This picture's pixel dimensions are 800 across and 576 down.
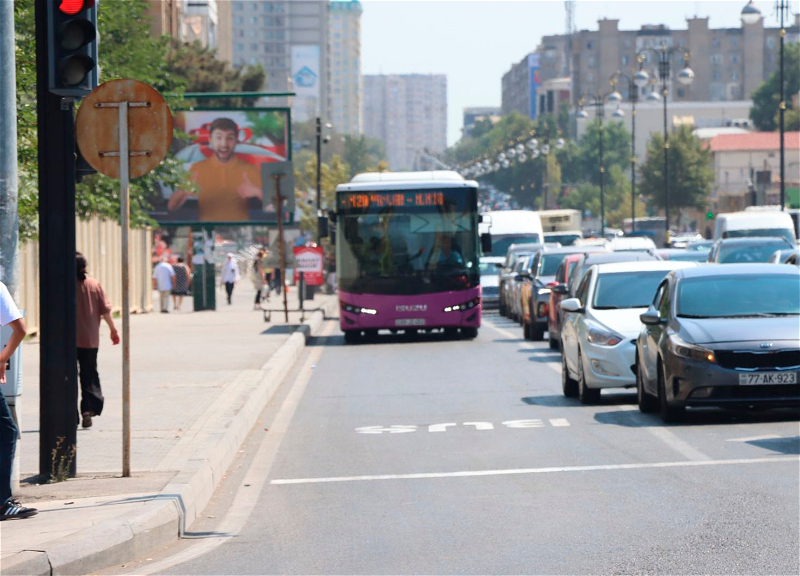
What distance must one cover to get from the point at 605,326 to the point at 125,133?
7.47 m

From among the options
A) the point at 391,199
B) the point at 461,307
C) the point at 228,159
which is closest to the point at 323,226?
the point at 391,199

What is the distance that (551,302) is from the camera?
82.5ft

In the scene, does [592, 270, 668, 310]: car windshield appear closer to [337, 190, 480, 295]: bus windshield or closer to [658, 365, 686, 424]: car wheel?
[658, 365, 686, 424]: car wheel

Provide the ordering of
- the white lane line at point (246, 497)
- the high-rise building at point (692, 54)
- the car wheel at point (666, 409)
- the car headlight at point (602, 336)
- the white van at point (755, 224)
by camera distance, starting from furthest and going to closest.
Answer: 1. the high-rise building at point (692, 54)
2. the white van at point (755, 224)
3. the car headlight at point (602, 336)
4. the car wheel at point (666, 409)
5. the white lane line at point (246, 497)

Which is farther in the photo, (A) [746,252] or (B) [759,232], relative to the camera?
(B) [759,232]

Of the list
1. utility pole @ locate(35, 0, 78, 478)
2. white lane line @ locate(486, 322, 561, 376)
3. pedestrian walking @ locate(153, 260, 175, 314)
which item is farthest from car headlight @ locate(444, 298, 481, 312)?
utility pole @ locate(35, 0, 78, 478)

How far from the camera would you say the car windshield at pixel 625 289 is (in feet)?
56.3

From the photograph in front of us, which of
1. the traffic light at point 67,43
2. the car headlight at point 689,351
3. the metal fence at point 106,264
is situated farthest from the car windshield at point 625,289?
the metal fence at point 106,264

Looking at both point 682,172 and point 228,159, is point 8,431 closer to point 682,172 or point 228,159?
point 228,159

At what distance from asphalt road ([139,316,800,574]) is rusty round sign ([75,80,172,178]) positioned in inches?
94.4

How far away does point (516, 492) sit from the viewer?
9531 millimetres

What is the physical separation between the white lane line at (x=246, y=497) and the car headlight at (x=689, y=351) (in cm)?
359

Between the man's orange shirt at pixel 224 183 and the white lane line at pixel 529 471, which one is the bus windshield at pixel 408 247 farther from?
the white lane line at pixel 529 471

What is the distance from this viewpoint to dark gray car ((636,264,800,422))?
42.3 feet
